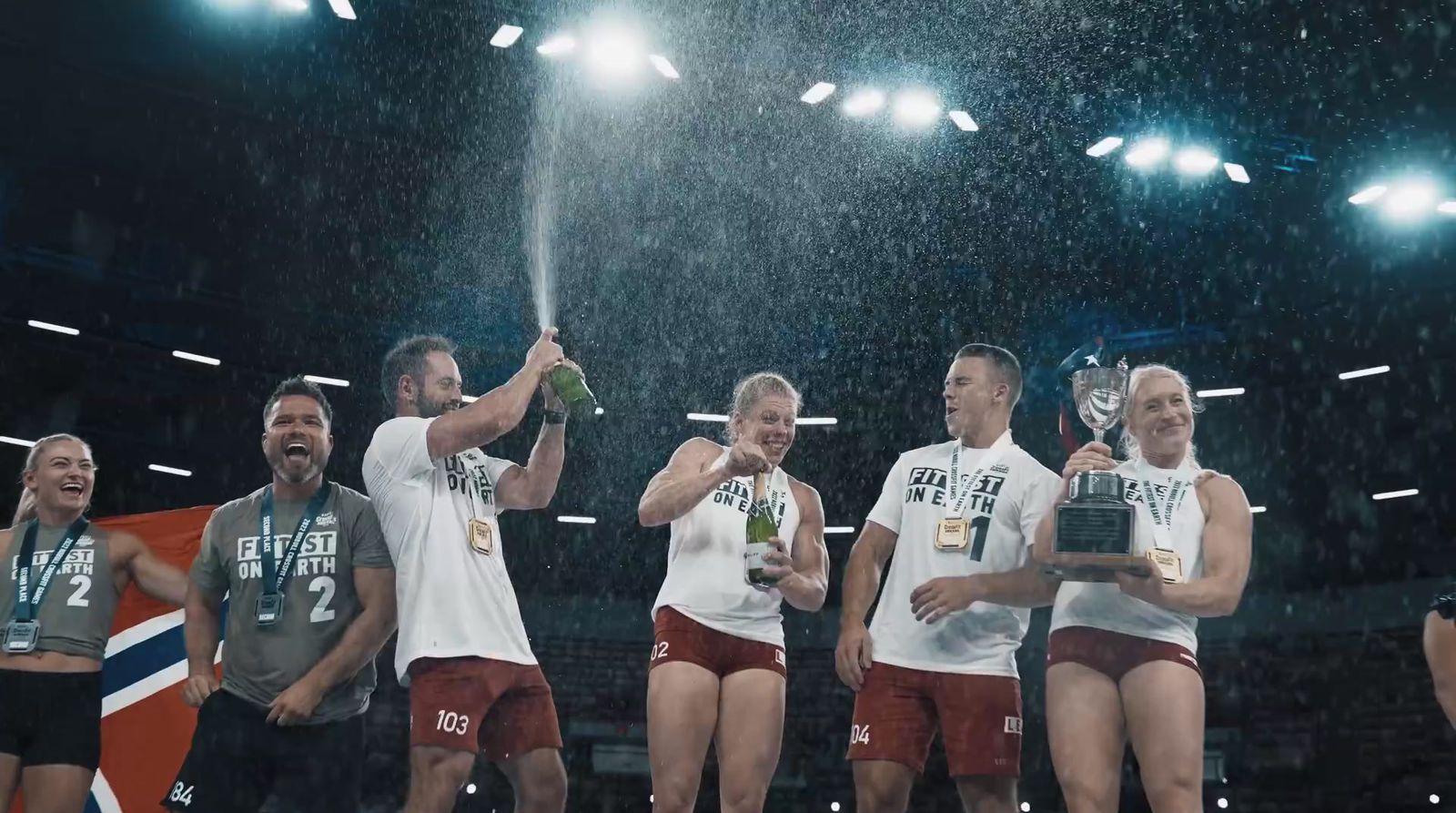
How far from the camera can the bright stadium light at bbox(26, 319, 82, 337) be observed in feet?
47.0

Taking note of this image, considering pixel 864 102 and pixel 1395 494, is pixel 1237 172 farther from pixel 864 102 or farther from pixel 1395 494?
pixel 1395 494

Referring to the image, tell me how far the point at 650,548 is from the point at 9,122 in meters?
11.5

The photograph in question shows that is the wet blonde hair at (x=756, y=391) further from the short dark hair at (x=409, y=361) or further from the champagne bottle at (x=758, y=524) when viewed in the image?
the short dark hair at (x=409, y=361)

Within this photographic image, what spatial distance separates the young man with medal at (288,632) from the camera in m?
4.19

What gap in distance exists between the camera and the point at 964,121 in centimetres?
1138

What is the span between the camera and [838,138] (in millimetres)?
11750

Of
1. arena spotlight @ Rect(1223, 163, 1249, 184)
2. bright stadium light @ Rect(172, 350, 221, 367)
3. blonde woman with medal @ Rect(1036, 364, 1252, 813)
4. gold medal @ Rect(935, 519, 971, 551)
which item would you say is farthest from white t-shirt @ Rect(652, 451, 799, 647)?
bright stadium light @ Rect(172, 350, 221, 367)

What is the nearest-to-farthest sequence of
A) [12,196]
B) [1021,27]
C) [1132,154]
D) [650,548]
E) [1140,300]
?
1. [1021,27]
2. [1132,154]
3. [12,196]
4. [1140,300]
5. [650,548]

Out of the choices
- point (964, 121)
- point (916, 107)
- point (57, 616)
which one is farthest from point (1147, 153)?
point (57, 616)

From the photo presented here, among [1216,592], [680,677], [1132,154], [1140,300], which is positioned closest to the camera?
[1216,592]

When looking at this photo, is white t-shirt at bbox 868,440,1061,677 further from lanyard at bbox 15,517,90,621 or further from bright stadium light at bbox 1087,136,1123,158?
bright stadium light at bbox 1087,136,1123,158

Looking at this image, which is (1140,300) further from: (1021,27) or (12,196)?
(12,196)

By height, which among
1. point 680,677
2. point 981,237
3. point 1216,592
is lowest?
point 680,677

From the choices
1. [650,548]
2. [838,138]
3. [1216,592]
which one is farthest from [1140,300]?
[1216,592]
